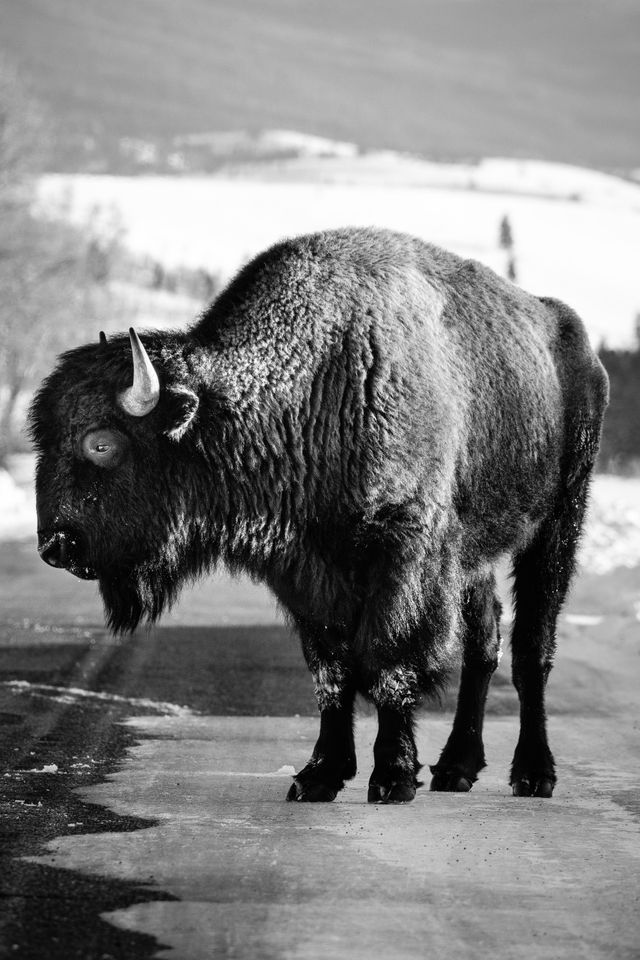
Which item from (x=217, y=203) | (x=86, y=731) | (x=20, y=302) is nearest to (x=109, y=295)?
(x=20, y=302)

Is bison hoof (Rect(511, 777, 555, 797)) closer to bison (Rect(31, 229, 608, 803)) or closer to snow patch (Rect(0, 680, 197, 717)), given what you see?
bison (Rect(31, 229, 608, 803))

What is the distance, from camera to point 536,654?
7.64 meters

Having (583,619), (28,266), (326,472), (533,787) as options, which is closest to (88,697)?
(326,472)

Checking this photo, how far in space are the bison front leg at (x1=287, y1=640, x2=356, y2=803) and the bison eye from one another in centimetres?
120

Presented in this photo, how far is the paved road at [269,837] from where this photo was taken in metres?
3.78

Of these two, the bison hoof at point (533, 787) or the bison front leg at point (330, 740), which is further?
the bison hoof at point (533, 787)

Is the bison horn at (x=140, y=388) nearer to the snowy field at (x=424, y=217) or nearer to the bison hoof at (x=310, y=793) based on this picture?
the bison hoof at (x=310, y=793)

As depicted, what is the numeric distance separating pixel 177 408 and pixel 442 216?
111211mm

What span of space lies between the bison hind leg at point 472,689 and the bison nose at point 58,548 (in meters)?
2.00

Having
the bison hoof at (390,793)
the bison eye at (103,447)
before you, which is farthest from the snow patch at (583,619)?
the bison eye at (103,447)

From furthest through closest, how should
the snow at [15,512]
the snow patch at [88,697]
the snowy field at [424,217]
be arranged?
the snowy field at [424,217] < the snow at [15,512] < the snow patch at [88,697]

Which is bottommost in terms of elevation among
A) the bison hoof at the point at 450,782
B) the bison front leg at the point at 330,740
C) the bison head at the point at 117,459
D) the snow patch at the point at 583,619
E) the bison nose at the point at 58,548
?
the snow patch at the point at 583,619

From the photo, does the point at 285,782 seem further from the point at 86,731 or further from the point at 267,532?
the point at 86,731

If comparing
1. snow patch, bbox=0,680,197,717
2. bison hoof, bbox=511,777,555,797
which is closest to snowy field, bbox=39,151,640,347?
snow patch, bbox=0,680,197,717
